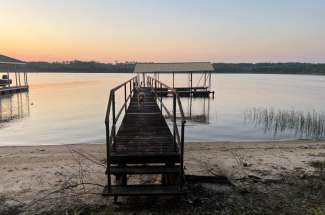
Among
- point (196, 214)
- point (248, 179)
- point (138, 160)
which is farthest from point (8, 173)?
point (248, 179)

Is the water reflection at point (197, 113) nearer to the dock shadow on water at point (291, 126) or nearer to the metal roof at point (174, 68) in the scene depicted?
the dock shadow on water at point (291, 126)

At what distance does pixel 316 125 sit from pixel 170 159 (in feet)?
Result: 49.4

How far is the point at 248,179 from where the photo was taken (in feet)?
21.3

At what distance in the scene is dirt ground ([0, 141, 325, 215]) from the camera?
193 inches

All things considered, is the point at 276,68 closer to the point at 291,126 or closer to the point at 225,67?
the point at 225,67

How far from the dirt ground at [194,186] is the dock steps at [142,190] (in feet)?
1.03

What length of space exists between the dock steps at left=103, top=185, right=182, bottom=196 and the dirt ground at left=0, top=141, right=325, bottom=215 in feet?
1.03

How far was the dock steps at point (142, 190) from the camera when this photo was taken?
15.2ft

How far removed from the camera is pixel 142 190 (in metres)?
4.71

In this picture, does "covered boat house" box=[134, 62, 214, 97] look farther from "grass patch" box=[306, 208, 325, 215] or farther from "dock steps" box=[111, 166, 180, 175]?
"grass patch" box=[306, 208, 325, 215]

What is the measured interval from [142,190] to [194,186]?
139 cm

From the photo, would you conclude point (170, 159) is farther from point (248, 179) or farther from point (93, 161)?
point (93, 161)

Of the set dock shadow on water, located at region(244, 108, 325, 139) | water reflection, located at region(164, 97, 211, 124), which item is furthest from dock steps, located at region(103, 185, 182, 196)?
water reflection, located at region(164, 97, 211, 124)

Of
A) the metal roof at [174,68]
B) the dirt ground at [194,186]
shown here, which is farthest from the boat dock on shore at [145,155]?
the metal roof at [174,68]
